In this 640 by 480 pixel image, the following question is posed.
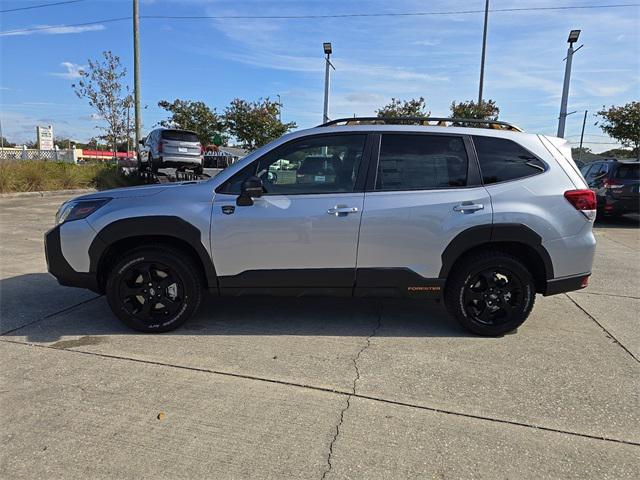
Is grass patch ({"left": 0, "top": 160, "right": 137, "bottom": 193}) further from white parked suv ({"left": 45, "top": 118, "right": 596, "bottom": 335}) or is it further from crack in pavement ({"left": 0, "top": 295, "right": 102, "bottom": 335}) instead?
white parked suv ({"left": 45, "top": 118, "right": 596, "bottom": 335})

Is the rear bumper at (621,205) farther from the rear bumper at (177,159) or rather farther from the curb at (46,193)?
the curb at (46,193)

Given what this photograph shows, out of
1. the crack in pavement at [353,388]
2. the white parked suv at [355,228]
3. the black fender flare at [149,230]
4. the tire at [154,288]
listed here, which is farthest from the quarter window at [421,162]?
the tire at [154,288]

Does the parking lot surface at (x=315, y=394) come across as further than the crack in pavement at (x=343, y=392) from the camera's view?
No

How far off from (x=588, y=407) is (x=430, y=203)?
187cm

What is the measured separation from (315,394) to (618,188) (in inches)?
455

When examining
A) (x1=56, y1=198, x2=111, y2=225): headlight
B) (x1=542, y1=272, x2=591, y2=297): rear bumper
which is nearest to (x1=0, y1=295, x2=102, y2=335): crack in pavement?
(x1=56, y1=198, x2=111, y2=225): headlight

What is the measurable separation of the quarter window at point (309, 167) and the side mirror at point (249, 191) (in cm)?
9

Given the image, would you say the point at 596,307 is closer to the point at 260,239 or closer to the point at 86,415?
the point at 260,239

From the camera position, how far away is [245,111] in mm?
33625

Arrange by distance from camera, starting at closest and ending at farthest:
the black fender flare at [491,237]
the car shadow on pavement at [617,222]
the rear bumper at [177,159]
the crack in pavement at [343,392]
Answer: the crack in pavement at [343,392] → the black fender flare at [491,237] → the car shadow on pavement at [617,222] → the rear bumper at [177,159]

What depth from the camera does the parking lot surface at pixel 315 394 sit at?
8.33 ft

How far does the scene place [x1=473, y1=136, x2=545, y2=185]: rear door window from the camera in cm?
415

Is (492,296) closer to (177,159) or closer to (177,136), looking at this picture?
(177,159)

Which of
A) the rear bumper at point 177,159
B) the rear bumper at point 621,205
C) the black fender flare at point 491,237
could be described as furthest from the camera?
the rear bumper at point 177,159
